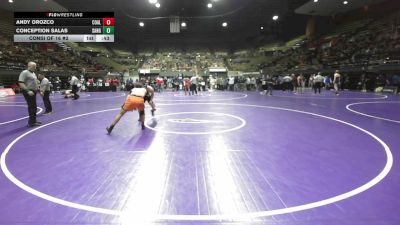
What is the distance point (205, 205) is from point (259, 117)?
237 inches

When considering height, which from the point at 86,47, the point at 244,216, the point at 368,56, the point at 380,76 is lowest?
the point at 244,216

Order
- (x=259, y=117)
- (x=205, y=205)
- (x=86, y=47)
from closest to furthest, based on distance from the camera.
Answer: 1. (x=205, y=205)
2. (x=259, y=117)
3. (x=86, y=47)

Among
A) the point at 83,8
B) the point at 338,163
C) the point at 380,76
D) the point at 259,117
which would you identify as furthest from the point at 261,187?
the point at 83,8

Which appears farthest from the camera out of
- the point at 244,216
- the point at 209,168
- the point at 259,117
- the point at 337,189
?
the point at 259,117

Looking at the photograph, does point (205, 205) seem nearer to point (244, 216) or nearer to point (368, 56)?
point (244, 216)

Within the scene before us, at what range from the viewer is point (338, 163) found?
423 cm
